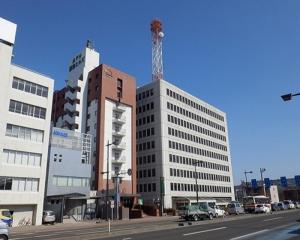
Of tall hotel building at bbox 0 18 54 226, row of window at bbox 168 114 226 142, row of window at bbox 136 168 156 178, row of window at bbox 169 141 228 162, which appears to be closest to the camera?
tall hotel building at bbox 0 18 54 226

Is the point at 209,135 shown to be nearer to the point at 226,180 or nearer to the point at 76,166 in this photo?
the point at 226,180

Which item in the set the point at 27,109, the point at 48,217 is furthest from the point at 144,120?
the point at 48,217

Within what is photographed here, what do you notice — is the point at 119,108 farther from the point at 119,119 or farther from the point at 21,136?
the point at 21,136

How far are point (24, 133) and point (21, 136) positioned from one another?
2.09ft

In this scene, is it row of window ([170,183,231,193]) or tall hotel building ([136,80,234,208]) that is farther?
row of window ([170,183,231,193])

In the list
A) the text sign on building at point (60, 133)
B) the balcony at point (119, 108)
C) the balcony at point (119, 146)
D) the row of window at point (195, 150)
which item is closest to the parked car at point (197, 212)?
the text sign on building at point (60, 133)

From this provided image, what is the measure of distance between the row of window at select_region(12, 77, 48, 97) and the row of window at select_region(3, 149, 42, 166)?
9.01 metres

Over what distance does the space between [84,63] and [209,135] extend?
46.0 metres

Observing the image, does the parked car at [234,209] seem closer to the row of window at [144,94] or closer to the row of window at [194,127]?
the row of window at [194,127]

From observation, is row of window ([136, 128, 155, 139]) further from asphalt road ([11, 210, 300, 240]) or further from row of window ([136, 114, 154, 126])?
asphalt road ([11, 210, 300, 240])

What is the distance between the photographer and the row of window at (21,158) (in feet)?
138

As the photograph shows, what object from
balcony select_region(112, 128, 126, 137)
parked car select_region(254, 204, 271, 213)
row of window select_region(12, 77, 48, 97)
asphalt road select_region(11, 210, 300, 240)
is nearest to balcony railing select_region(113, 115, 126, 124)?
balcony select_region(112, 128, 126, 137)

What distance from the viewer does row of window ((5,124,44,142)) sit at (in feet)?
141

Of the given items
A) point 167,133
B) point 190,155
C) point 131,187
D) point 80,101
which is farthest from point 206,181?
point 80,101
